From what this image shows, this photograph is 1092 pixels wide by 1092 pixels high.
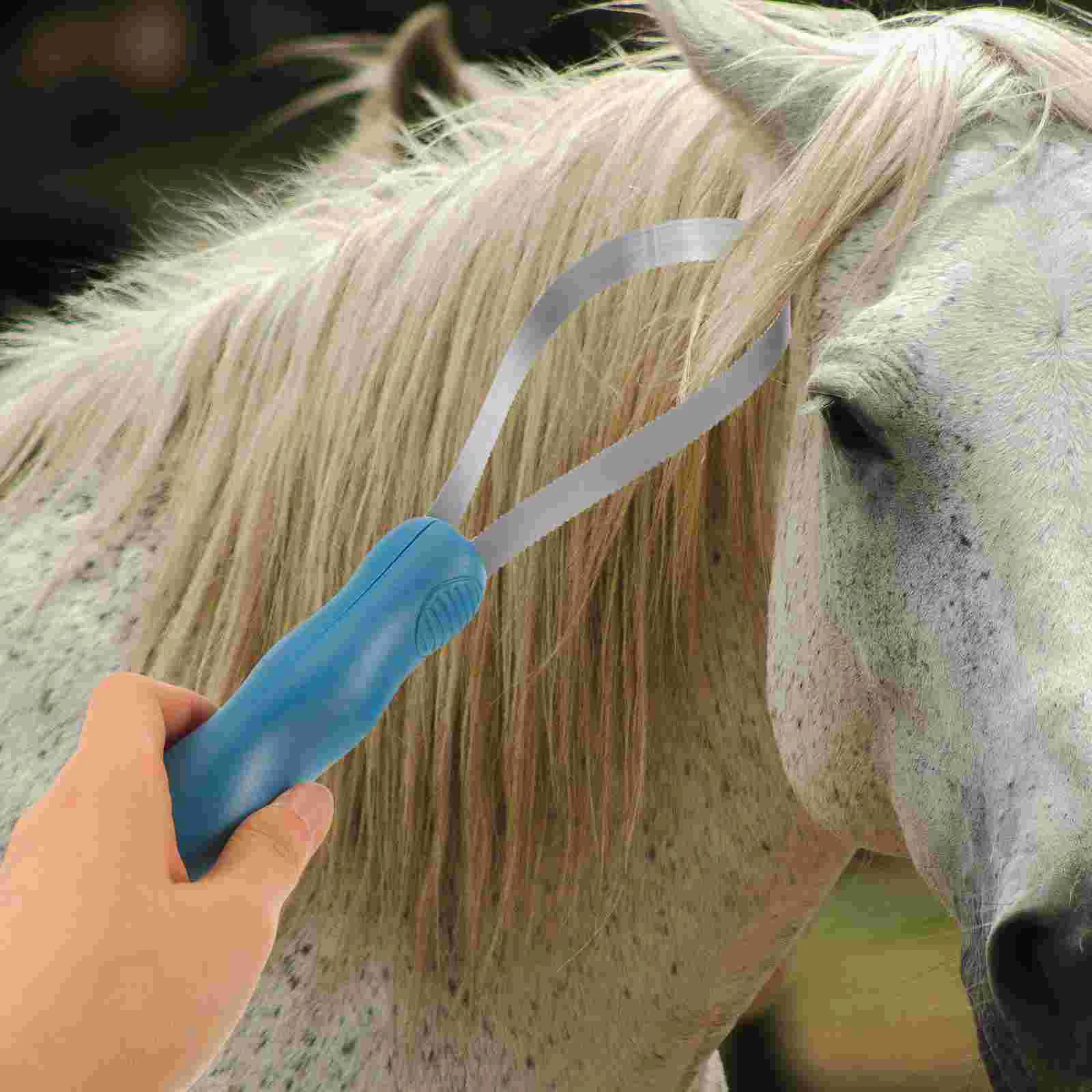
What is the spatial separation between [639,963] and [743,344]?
1.13ft

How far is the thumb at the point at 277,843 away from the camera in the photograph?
0.40 meters

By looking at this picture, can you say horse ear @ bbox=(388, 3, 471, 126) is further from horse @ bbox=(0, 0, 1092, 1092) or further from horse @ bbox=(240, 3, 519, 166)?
horse @ bbox=(0, 0, 1092, 1092)

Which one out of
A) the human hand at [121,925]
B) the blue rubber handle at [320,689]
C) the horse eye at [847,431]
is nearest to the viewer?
the human hand at [121,925]

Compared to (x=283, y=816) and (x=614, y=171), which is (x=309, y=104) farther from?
(x=283, y=816)

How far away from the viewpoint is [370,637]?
0.45 m

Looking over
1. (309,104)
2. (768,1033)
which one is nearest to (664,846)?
(309,104)

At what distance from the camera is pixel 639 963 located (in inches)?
27.1

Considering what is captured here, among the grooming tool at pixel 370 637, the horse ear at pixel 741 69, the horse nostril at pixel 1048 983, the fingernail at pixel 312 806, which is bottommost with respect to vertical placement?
the horse nostril at pixel 1048 983

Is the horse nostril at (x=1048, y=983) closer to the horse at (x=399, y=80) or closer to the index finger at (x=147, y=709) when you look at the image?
the index finger at (x=147, y=709)

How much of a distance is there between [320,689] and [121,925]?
119 mm

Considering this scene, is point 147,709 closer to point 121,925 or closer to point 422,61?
point 121,925

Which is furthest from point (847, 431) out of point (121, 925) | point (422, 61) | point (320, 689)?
point (422, 61)

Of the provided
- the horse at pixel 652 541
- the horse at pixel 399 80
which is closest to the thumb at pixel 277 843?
the horse at pixel 652 541

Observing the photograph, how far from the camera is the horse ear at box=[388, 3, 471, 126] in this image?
1.18m
